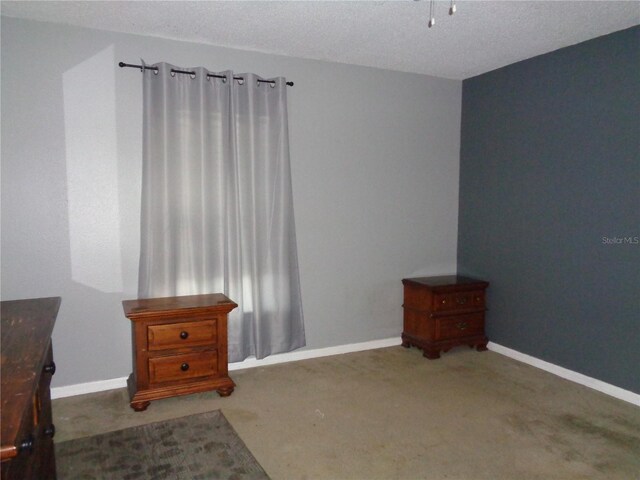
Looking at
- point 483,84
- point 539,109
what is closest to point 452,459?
point 539,109

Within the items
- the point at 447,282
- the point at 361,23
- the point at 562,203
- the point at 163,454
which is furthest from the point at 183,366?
the point at 562,203

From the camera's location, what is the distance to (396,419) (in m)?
2.64

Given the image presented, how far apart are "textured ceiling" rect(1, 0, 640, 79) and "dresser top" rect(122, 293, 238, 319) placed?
5.58 ft

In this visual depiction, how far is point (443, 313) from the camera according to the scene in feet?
12.0

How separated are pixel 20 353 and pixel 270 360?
2285mm

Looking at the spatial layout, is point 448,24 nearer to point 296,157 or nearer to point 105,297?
point 296,157

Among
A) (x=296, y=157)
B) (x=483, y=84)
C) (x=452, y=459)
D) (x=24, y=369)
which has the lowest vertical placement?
(x=452, y=459)

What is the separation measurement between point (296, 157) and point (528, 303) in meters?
2.09

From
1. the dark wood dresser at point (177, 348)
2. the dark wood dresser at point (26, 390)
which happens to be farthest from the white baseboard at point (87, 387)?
the dark wood dresser at point (26, 390)

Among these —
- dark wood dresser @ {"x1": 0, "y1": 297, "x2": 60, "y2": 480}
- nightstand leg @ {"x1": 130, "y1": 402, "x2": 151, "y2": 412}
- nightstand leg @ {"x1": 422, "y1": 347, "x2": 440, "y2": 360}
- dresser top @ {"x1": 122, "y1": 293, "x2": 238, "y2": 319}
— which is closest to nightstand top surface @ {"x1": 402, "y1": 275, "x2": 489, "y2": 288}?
nightstand leg @ {"x1": 422, "y1": 347, "x2": 440, "y2": 360}

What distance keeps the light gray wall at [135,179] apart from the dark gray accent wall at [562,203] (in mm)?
439

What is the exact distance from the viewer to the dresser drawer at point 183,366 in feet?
9.08

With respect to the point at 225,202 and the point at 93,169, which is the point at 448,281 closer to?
Answer: the point at 225,202

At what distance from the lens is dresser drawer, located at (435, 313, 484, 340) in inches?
145
